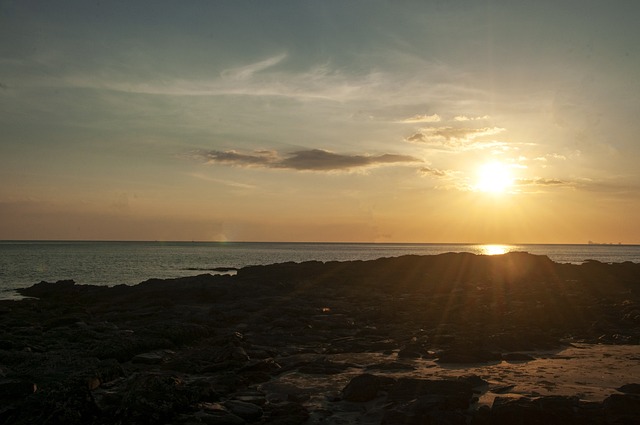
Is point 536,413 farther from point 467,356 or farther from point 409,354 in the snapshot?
point 409,354

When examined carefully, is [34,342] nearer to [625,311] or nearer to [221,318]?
[221,318]

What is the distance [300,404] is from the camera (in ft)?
39.2

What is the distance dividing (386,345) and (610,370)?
7.45m

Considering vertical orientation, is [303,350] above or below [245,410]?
below

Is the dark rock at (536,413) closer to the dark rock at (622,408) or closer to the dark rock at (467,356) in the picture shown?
the dark rock at (622,408)

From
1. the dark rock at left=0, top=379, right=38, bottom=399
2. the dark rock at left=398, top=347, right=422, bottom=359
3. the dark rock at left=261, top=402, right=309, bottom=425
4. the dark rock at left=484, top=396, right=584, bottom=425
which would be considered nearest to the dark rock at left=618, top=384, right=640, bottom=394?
the dark rock at left=484, top=396, right=584, bottom=425

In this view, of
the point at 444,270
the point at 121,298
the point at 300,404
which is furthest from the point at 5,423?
the point at 444,270

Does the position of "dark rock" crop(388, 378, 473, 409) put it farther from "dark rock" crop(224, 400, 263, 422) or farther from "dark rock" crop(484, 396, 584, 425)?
"dark rock" crop(224, 400, 263, 422)

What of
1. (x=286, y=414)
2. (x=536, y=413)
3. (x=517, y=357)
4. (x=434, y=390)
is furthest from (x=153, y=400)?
(x=517, y=357)

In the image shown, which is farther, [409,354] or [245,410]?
[409,354]

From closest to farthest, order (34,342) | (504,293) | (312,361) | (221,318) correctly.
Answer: (312,361), (34,342), (221,318), (504,293)

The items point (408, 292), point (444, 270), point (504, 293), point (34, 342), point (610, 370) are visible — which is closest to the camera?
point (610, 370)

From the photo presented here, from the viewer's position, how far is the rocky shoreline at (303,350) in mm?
10641

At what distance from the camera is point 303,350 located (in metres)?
19.0
